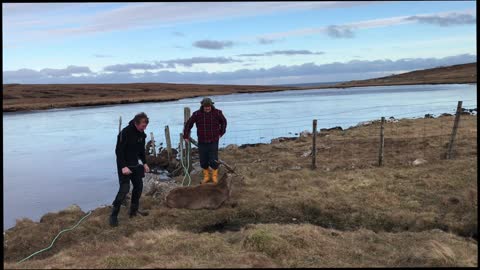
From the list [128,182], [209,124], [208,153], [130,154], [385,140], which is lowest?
[385,140]

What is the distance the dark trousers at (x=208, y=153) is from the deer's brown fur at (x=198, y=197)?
961 mm

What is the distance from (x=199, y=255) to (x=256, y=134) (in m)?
21.7

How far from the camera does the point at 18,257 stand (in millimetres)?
8906

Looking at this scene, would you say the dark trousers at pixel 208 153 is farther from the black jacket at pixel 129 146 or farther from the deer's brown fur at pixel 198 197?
the black jacket at pixel 129 146

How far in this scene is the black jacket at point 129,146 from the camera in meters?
9.09

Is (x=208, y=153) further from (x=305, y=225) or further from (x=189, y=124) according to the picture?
(x=305, y=225)

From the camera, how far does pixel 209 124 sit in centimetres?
1126

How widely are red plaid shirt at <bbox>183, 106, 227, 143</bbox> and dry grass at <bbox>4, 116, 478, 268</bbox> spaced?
5.38 ft

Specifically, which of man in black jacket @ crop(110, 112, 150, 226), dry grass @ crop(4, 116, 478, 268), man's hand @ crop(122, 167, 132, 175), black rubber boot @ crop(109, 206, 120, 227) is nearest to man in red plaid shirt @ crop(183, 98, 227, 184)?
dry grass @ crop(4, 116, 478, 268)

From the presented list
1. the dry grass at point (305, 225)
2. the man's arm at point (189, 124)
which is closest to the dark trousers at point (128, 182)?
the dry grass at point (305, 225)

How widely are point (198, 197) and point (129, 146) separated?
2360 mm

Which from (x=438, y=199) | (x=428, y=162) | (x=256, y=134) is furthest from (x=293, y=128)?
(x=438, y=199)

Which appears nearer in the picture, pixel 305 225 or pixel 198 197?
pixel 305 225

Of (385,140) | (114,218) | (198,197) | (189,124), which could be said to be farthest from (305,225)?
(385,140)
